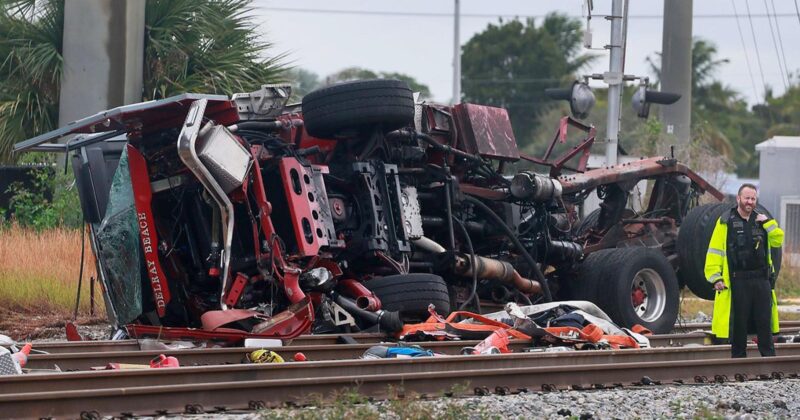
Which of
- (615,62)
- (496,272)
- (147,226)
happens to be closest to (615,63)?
(615,62)

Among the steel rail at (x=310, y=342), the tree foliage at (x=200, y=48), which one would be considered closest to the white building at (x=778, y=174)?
the tree foliage at (x=200, y=48)

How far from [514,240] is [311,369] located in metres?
Result: 5.07

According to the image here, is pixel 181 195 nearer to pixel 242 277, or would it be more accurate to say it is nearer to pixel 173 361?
pixel 242 277

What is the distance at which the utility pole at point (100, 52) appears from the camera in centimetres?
2169

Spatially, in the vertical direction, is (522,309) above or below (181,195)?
below

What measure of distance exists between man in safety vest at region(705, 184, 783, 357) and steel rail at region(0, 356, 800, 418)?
0.42m

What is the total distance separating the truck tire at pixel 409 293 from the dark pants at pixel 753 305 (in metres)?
2.73

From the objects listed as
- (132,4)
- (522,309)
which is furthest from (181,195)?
(132,4)

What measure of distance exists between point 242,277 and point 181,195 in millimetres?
892

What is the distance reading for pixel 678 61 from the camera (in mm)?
35938

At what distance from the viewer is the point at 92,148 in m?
11.9

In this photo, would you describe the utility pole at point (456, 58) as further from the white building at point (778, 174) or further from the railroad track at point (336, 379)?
the railroad track at point (336, 379)

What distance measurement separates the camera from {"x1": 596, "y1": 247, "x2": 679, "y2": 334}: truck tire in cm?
1408

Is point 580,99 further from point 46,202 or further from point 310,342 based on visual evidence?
point 310,342
